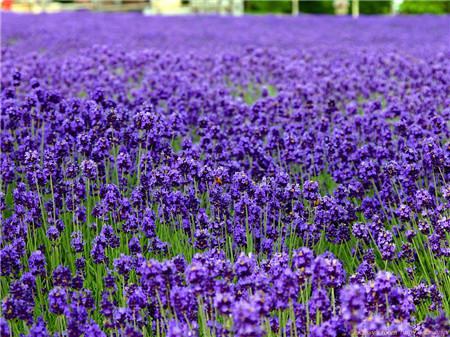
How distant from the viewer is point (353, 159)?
418 cm

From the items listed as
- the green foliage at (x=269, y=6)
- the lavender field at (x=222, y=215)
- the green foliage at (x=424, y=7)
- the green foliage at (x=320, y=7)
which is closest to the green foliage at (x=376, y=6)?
the green foliage at (x=424, y=7)

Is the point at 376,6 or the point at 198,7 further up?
the point at 198,7

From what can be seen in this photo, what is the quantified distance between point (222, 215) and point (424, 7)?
24.4m

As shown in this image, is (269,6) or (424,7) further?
(269,6)

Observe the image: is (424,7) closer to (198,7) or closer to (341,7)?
(341,7)

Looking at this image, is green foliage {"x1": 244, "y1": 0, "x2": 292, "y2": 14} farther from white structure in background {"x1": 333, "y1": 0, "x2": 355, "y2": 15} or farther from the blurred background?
white structure in background {"x1": 333, "y1": 0, "x2": 355, "y2": 15}

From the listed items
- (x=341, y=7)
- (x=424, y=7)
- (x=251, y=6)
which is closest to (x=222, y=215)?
(x=424, y=7)

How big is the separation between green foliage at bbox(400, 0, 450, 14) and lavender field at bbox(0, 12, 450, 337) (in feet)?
68.3

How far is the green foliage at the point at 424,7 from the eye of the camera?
2595 centimetres

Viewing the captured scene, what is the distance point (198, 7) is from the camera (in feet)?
104

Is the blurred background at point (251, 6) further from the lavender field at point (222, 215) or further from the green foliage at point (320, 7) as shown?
the lavender field at point (222, 215)

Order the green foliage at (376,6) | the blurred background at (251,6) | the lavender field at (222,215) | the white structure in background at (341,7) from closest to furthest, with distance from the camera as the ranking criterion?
the lavender field at (222,215) → the blurred background at (251,6) → the green foliage at (376,6) → the white structure in background at (341,7)

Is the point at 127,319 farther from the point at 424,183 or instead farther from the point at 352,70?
the point at 352,70

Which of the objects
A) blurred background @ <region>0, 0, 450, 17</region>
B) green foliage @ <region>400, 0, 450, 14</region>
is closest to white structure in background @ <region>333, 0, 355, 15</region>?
blurred background @ <region>0, 0, 450, 17</region>
